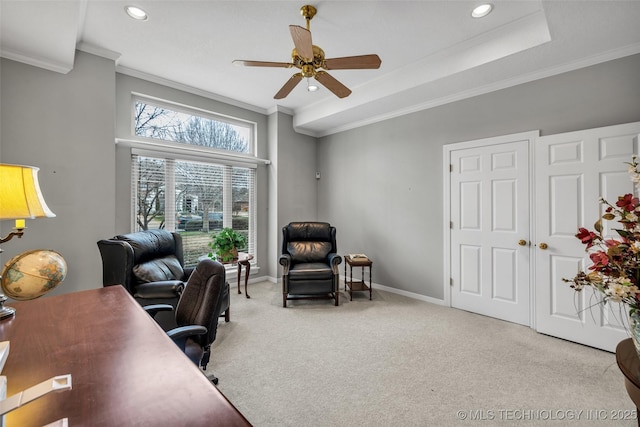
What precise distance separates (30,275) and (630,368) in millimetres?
2796

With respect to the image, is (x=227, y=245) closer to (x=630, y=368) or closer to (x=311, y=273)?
(x=311, y=273)

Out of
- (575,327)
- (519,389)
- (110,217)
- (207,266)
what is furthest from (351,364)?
(110,217)

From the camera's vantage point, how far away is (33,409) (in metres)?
0.68

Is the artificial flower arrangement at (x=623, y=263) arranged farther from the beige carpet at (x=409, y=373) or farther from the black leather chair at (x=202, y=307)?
the black leather chair at (x=202, y=307)

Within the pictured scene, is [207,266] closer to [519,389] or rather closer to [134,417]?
[134,417]

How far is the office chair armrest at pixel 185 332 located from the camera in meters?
1.41

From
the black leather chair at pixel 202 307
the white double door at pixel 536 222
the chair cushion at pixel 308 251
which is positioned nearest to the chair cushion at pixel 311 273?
the chair cushion at pixel 308 251

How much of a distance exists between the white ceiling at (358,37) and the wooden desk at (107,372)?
2236 millimetres

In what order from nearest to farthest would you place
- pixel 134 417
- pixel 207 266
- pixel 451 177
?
pixel 134 417 < pixel 207 266 < pixel 451 177

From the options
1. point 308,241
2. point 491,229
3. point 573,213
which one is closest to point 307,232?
point 308,241

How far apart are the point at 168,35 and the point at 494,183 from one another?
3.89 metres

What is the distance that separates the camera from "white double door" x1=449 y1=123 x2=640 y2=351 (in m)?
2.52

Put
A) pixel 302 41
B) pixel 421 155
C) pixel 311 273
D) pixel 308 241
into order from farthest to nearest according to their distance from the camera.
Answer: pixel 308 241 → pixel 421 155 → pixel 311 273 → pixel 302 41

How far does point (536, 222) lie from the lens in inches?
115
